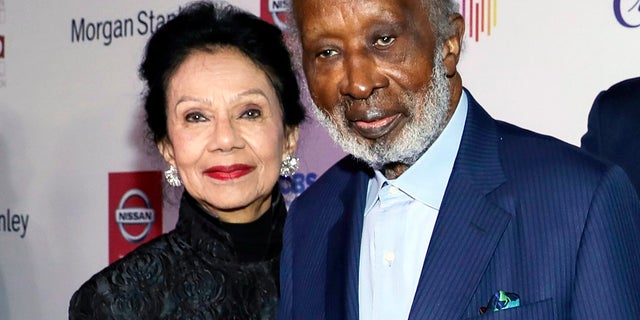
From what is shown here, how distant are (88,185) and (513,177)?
8.40 ft

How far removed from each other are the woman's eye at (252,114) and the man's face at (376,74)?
0.55 m

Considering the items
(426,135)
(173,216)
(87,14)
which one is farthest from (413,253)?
(87,14)

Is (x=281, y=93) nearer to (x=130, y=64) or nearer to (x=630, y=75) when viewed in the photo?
(x=630, y=75)

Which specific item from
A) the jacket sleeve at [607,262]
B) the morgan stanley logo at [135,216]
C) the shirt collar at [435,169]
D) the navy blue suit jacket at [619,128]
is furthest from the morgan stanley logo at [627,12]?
the morgan stanley logo at [135,216]

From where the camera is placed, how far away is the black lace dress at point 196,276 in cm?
216

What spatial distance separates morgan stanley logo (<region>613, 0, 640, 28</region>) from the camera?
254 centimetres

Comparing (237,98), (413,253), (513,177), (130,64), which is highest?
(130,64)

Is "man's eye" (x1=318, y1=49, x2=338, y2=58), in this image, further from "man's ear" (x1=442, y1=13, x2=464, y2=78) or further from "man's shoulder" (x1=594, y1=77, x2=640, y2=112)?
"man's shoulder" (x1=594, y1=77, x2=640, y2=112)

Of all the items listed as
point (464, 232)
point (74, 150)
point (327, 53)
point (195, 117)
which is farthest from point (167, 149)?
point (74, 150)

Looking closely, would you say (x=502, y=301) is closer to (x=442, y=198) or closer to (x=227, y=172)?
(x=442, y=198)

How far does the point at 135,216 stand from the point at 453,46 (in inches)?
86.6

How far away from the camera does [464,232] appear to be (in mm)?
1616

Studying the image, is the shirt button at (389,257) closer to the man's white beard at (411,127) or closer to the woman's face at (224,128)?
the man's white beard at (411,127)

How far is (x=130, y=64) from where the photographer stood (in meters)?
3.68
